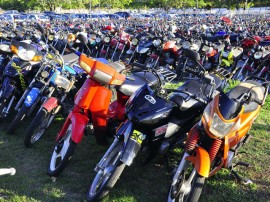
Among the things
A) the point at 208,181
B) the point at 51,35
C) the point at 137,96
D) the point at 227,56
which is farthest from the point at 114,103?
the point at 51,35

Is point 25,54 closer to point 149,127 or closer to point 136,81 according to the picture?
point 136,81

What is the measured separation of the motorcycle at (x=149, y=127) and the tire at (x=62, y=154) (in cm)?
42

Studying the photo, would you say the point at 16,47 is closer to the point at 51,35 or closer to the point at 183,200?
the point at 183,200

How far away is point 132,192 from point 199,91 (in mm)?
1310

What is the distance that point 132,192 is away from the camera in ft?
11.1

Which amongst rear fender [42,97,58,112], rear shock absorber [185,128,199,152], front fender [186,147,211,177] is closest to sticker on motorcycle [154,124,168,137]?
rear shock absorber [185,128,199,152]

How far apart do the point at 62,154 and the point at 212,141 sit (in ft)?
5.62

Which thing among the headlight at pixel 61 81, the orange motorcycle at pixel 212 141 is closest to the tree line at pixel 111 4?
the headlight at pixel 61 81

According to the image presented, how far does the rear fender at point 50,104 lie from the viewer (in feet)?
13.8

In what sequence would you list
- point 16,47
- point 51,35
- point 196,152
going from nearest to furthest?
point 196,152, point 16,47, point 51,35

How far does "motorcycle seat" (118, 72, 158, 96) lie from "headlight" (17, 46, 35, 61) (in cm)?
177

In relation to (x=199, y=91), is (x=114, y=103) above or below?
below

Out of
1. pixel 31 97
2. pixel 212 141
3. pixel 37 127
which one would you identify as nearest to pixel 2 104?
pixel 31 97

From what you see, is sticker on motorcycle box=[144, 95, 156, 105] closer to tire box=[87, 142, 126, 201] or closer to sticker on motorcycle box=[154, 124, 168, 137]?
sticker on motorcycle box=[154, 124, 168, 137]
